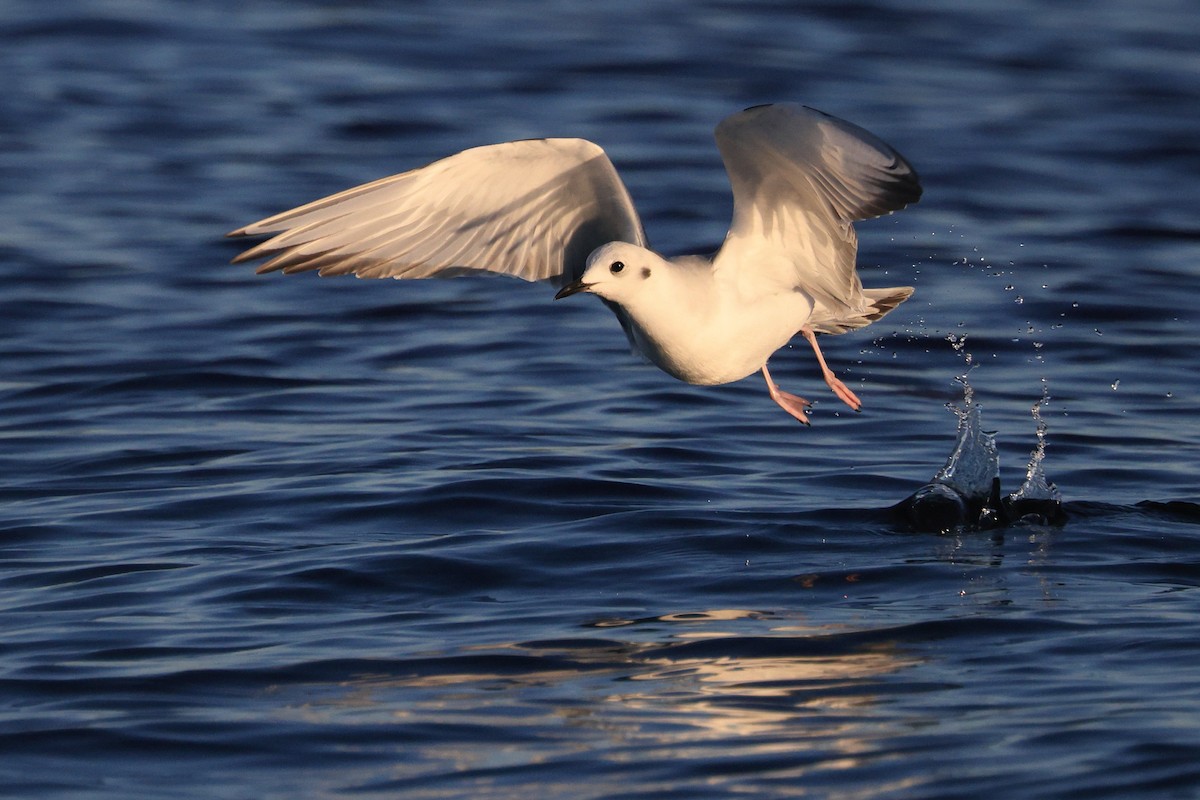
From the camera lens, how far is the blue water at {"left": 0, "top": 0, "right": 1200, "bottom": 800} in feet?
19.2

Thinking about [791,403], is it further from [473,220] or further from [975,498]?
[473,220]

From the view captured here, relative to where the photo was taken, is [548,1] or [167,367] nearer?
[167,367]

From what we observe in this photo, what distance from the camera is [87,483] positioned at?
892 centimetres

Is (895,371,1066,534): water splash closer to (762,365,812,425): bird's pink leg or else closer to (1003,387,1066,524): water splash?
(1003,387,1066,524): water splash

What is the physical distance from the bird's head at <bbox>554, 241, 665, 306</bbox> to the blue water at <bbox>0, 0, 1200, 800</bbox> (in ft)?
4.10

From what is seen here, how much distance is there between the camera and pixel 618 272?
6.59 m

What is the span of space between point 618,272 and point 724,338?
0.55m

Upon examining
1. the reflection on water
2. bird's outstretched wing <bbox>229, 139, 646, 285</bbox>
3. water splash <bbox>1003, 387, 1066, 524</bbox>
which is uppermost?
bird's outstretched wing <bbox>229, 139, 646, 285</bbox>

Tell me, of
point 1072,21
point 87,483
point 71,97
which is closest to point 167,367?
point 87,483

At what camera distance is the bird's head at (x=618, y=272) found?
6523 mm

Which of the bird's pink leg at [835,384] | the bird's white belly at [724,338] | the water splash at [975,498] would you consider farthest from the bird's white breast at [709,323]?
the water splash at [975,498]

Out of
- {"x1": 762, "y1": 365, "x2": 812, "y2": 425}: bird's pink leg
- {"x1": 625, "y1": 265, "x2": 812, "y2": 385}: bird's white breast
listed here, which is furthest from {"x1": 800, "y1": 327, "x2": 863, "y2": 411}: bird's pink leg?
{"x1": 625, "y1": 265, "x2": 812, "y2": 385}: bird's white breast

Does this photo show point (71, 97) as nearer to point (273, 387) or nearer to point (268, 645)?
point (273, 387)

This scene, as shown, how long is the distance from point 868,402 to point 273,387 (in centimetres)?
343
